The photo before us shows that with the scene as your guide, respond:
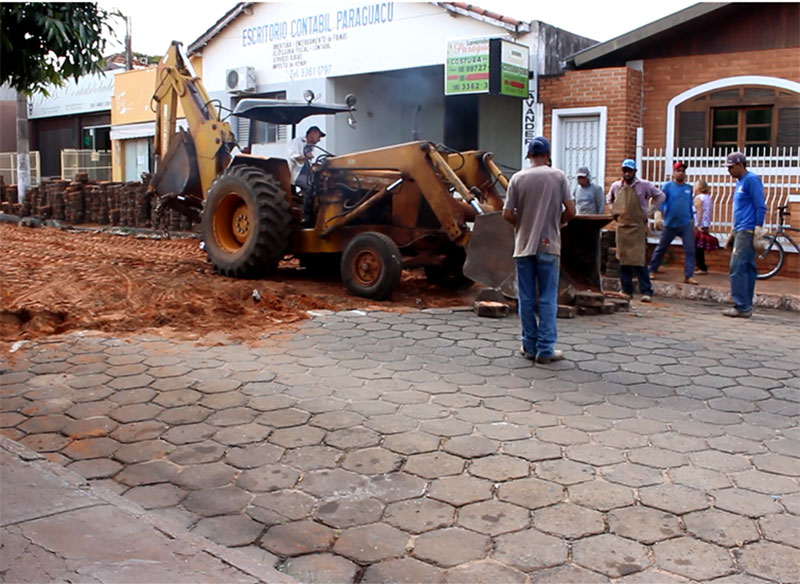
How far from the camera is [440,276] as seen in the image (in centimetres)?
983

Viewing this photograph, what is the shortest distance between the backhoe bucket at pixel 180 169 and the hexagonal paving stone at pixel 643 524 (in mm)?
9003

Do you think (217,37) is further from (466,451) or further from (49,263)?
(466,451)

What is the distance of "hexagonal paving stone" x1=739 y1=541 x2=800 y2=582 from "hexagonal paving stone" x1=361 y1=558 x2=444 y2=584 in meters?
1.19

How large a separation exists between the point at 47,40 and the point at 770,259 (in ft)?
34.2

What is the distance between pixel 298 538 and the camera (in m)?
3.37

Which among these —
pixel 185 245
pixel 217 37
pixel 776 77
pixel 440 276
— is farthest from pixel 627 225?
pixel 217 37

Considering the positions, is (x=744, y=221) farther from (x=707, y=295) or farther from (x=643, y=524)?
(x=643, y=524)

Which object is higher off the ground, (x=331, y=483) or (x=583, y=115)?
(x=583, y=115)

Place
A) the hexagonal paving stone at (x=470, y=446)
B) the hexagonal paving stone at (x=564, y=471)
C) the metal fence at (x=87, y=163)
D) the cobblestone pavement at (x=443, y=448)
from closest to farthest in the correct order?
the cobblestone pavement at (x=443, y=448) → the hexagonal paving stone at (x=564, y=471) → the hexagonal paving stone at (x=470, y=446) → the metal fence at (x=87, y=163)

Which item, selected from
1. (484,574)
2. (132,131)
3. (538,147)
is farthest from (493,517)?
(132,131)

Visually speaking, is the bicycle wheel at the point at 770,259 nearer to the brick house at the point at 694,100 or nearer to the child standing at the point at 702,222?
the brick house at the point at 694,100

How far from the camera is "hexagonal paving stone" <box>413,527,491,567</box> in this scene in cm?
319

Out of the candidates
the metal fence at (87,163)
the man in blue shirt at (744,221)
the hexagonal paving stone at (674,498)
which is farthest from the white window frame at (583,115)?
the metal fence at (87,163)

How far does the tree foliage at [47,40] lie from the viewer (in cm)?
470
